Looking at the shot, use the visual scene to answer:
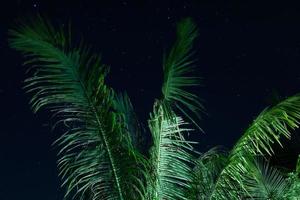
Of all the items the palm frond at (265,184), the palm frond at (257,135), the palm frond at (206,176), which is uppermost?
the palm frond at (257,135)

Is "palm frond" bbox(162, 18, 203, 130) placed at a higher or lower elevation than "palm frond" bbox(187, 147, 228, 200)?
higher

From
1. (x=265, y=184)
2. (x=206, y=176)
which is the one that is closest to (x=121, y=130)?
(x=206, y=176)

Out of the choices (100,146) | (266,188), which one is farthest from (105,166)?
(266,188)

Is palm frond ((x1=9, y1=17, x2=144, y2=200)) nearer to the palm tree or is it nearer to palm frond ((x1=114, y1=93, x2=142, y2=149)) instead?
the palm tree

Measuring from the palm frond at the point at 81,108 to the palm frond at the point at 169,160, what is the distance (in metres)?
0.33

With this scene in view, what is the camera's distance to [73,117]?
5.85 m

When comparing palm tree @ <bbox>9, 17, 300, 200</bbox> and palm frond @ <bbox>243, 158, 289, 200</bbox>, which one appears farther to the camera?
palm frond @ <bbox>243, 158, 289, 200</bbox>

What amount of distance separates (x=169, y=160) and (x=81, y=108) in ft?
3.65

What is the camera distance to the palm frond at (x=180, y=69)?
561 cm

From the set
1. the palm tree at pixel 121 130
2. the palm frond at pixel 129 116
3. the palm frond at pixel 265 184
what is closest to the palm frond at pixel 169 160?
the palm tree at pixel 121 130

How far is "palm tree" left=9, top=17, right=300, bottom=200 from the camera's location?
5.55 metres

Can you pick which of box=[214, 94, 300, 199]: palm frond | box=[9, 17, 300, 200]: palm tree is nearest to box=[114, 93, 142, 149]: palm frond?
box=[9, 17, 300, 200]: palm tree

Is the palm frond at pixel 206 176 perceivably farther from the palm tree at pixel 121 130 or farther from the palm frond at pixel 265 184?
the palm frond at pixel 265 184

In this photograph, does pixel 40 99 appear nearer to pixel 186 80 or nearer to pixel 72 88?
pixel 72 88
